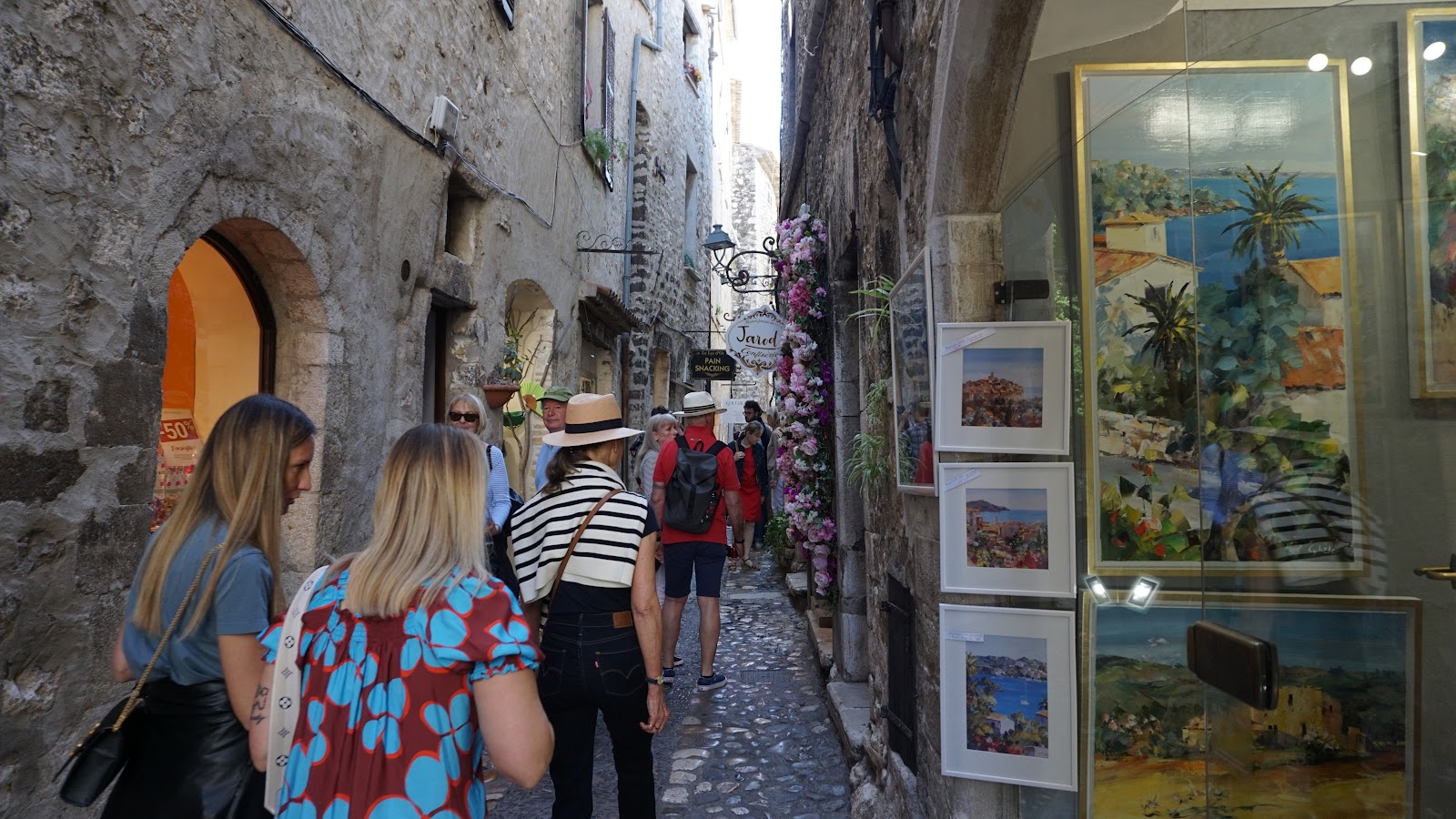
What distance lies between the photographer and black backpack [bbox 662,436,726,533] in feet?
16.0

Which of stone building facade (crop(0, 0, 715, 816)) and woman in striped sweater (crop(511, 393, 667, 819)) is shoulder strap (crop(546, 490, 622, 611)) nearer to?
woman in striped sweater (crop(511, 393, 667, 819))

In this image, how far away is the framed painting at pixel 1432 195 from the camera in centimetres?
143

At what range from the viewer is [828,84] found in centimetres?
605

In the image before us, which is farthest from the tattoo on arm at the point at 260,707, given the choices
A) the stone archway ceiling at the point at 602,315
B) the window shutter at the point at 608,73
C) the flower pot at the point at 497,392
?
the window shutter at the point at 608,73

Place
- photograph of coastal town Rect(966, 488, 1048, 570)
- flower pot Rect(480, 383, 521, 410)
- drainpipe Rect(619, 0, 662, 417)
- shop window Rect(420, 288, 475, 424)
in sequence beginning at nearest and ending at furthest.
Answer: photograph of coastal town Rect(966, 488, 1048, 570) → flower pot Rect(480, 383, 521, 410) → shop window Rect(420, 288, 475, 424) → drainpipe Rect(619, 0, 662, 417)

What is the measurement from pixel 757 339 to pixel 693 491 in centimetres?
295

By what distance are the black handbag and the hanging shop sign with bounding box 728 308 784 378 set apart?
19.8ft

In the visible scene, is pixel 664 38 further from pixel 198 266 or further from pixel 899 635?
pixel 899 635

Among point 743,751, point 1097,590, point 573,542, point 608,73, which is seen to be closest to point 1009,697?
point 1097,590

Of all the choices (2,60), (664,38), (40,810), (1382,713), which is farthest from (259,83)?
(664,38)

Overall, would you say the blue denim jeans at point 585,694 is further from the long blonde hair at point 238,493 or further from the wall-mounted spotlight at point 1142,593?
the wall-mounted spotlight at point 1142,593

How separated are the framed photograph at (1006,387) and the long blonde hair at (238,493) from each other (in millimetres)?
1740

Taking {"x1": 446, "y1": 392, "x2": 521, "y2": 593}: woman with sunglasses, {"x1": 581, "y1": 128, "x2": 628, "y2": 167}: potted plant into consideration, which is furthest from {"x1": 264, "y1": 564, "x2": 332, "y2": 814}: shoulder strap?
{"x1": 581, "y1": 128, "x2": 628, "y2": 167}: potted plant

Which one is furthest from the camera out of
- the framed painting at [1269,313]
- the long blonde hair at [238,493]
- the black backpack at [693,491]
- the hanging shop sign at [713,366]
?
the hanging shop sign at [713,366]
